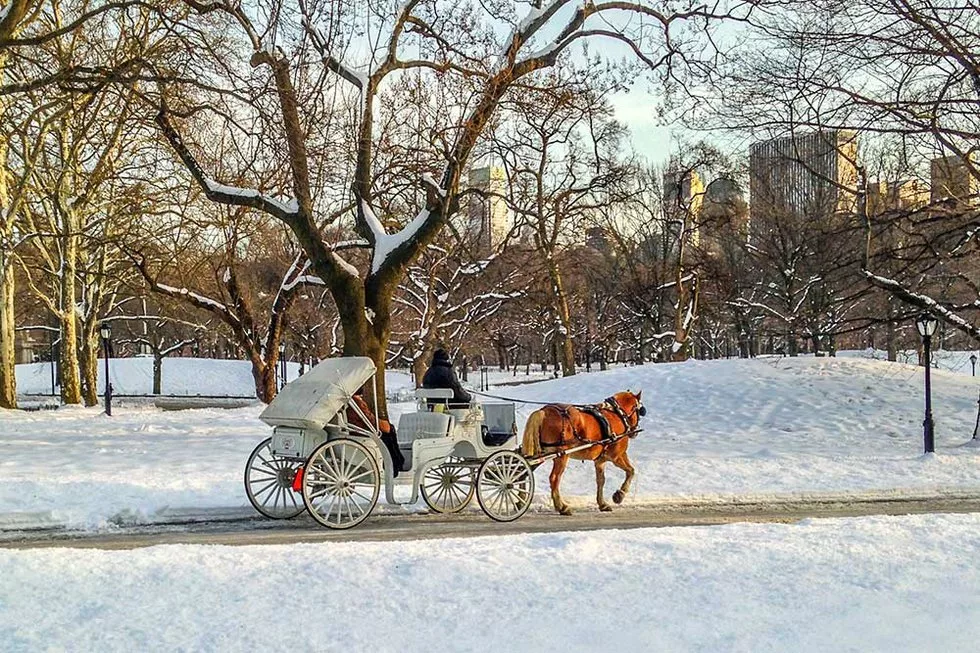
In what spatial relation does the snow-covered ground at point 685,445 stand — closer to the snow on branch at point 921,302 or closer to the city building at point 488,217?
the snow on branch at point 921,302

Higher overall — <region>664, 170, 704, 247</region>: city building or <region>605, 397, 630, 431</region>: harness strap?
<region>664, 170, 704, 247</region>: city building

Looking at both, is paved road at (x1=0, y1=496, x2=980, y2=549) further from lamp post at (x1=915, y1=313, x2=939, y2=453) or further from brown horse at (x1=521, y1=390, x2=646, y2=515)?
lamp post at (x1=915, y1=313, x2=939, y2=453)

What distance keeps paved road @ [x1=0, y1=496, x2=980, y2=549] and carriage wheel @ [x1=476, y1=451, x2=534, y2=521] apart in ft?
0.57

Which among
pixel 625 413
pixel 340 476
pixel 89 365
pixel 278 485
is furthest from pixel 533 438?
pixel 89 365

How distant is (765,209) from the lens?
116 feet

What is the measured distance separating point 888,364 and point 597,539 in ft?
75.8

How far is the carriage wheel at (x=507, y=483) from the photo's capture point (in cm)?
1052

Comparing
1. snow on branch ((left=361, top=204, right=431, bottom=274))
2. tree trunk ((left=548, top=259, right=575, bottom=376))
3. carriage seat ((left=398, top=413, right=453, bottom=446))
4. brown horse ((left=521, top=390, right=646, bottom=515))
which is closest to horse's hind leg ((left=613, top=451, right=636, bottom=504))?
brown horse ((left=521, top=390, right=646, bottom=515))

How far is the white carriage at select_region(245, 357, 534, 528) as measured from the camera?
9840 millimetres

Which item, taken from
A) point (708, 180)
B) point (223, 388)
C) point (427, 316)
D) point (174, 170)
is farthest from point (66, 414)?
point (223, 388)

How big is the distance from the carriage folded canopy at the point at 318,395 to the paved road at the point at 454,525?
49.8 inches

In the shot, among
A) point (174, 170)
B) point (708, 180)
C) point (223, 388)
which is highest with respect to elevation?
point (708, 180)

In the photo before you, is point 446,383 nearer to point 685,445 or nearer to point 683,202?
point 685,445

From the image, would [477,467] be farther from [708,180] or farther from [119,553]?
[708,180]
